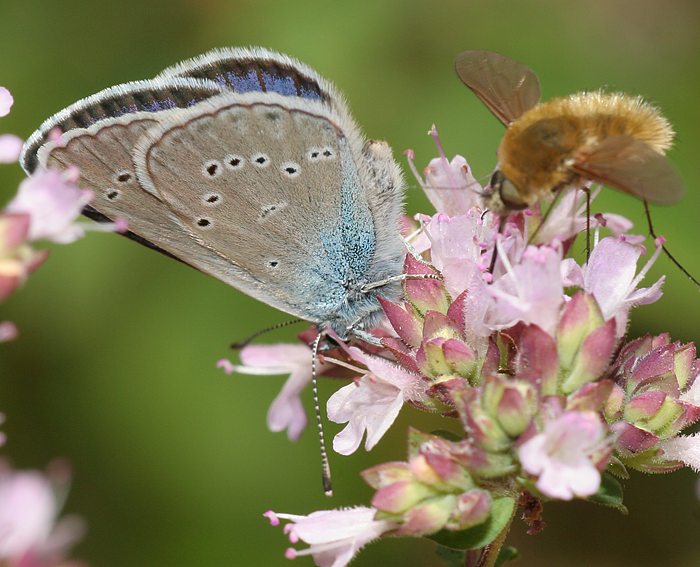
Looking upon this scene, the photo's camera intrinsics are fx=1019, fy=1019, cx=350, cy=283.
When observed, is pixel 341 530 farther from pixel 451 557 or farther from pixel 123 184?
pixel 123 184

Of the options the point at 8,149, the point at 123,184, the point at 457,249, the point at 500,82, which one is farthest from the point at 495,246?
the point at 8,149

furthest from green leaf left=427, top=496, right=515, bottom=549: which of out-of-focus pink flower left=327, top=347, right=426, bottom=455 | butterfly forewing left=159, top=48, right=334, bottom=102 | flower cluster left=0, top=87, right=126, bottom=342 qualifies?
butterfly forewing left=159, top=48, right=334, bottom=102

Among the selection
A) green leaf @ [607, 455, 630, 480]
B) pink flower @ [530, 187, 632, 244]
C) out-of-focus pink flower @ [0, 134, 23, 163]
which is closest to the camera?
out-of-focus pink flower @ [0, 134, 23, 163]

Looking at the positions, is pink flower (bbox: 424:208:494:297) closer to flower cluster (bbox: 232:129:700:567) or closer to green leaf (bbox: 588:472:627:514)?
flower cluster (bbox: 232:129:700:567)

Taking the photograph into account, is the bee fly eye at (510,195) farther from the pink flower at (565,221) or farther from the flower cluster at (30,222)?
the flower cluster at (30,222)

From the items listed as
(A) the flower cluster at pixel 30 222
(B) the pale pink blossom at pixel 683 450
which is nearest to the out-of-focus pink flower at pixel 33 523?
(A) the flower cluster at pixel 30 222

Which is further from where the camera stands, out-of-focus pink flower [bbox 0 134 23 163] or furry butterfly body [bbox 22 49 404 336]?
furry butterfly body [bbox 22 49 404 336]
